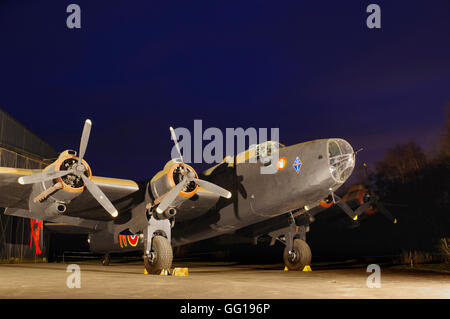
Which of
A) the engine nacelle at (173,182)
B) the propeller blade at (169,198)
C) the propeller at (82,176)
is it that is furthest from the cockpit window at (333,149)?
the propeller at (82,176)

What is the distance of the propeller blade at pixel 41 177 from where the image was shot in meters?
13.5

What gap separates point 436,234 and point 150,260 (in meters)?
40.1

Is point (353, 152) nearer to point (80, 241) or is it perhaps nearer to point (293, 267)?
point (293, 267)

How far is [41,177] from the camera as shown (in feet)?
45.0

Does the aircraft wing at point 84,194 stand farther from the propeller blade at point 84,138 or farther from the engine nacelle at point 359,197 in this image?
the engine nacelle at point 359,197

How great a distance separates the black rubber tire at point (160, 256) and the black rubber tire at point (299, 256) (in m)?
6.52

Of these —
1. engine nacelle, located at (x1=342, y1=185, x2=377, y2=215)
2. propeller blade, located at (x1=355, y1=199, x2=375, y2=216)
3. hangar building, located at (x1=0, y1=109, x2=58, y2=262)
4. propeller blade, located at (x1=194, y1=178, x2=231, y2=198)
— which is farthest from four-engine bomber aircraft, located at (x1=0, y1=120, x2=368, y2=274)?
hangar building, located at (x1=0, y1=109, x2=58, y2=262)

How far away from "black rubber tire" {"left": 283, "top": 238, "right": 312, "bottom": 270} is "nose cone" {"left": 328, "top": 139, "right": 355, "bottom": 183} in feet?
20.5

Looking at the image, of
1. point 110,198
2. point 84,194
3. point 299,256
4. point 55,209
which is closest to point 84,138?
point 84,194

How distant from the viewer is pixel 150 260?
50.9 ft

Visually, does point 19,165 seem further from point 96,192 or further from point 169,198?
point 169,198

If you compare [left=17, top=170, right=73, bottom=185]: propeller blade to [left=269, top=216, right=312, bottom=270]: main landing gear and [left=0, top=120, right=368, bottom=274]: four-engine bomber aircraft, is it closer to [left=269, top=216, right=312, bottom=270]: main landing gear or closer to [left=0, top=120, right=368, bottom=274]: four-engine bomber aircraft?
[left=0, top=120, right=368, bottom=274]: four-engine bomber aircraft

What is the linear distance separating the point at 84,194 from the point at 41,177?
7.02 feet
